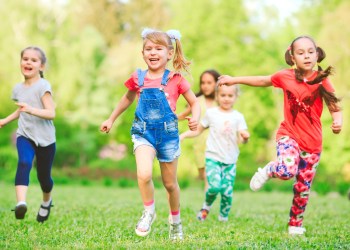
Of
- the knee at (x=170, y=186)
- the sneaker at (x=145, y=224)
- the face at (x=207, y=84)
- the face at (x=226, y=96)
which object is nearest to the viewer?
the sneaker at (x=145, y=224)

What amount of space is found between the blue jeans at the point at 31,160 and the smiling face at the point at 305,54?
319cm

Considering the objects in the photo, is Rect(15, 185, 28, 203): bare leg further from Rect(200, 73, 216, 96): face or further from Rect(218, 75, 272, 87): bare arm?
Rect(200, 73, 216, 96): face

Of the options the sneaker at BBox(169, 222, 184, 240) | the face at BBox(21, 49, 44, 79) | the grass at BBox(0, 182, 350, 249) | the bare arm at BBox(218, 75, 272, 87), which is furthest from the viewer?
the face at BBox(21, 49, 44, 79)

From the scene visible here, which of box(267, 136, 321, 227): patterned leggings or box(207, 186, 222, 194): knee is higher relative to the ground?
box(267, 136, 321, 227): patterned leggings

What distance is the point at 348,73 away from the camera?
23.1 meters

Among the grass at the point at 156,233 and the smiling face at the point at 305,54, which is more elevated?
the smiling face at the point at 305,54

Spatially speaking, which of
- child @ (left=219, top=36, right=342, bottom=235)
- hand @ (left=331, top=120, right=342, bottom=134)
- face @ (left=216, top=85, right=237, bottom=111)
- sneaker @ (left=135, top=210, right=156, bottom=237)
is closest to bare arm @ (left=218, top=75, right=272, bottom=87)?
child @ (left=219, top=36, right=342, bottom=235)

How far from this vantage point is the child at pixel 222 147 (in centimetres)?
784

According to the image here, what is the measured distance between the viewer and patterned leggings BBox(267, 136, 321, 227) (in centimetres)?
577

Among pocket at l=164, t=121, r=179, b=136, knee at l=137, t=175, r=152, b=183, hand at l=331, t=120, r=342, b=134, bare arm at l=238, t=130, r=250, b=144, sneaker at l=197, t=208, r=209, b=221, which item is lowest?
sneaker at l=197, t=208, r=209, b=221

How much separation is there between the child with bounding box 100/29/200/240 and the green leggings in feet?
7.49

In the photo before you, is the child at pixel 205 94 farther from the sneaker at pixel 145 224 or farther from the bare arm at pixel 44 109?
the sneaker at pixel 145 224

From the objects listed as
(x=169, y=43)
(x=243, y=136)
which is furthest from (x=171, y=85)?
(x=243, y=136)

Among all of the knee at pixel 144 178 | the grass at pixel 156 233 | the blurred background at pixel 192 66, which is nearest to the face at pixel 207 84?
the grass at pixel 156 233
